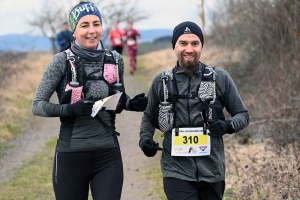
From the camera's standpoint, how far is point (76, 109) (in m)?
3.60

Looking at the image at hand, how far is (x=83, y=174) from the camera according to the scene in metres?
3.76

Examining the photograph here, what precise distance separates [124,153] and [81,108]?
5.77 metres

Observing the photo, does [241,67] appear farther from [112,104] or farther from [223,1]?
[223,1]

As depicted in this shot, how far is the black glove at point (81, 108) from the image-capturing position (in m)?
3.59

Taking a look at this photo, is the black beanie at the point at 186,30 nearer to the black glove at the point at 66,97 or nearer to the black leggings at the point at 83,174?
the black glove at the point at 66,97

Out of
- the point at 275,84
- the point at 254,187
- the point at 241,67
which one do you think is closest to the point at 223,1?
the point at 241,67

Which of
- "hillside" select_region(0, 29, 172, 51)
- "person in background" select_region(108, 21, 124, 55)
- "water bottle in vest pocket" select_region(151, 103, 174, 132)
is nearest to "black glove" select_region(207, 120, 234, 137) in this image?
"water bottle in vest pocket" select_region(151, 103, 174, 132)

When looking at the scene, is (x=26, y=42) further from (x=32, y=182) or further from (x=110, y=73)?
(x=110, y=73)

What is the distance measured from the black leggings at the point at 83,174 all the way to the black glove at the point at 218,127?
2.27 ft

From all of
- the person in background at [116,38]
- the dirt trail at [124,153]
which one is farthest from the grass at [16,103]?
the person in background at [116,38]

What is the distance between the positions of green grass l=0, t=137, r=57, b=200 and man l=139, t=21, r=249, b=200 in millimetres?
3432

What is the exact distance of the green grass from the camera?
6.88 metres

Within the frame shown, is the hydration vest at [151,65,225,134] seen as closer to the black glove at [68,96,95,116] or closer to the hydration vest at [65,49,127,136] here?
the hydration vest at [65,49,127,136]

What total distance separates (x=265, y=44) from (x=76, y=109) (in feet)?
24.1
